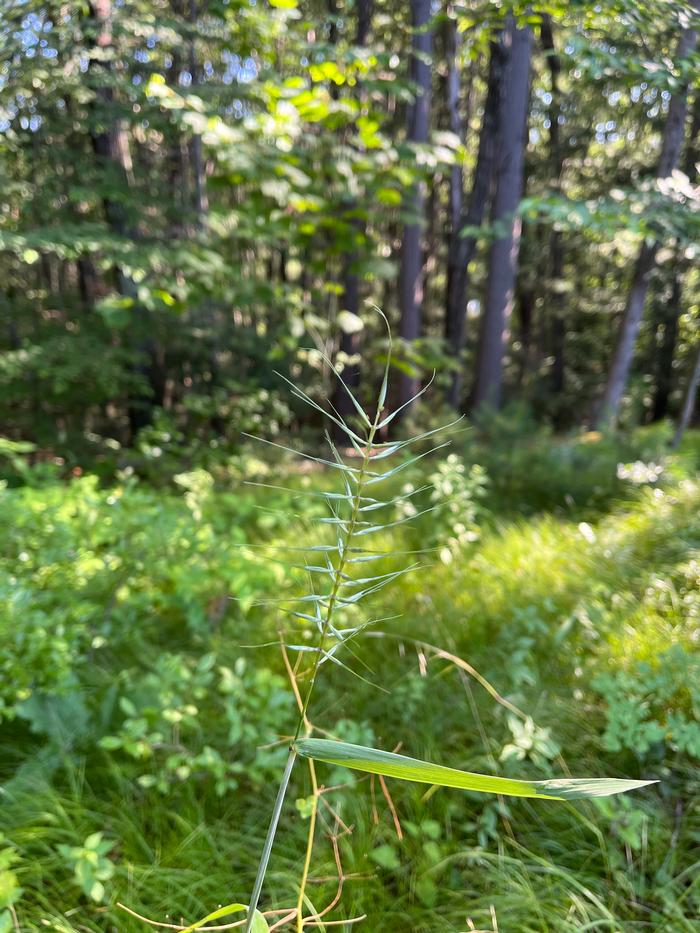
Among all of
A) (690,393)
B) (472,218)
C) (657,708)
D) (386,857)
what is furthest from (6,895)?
(472,218)

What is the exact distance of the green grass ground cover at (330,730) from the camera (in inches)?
57.5

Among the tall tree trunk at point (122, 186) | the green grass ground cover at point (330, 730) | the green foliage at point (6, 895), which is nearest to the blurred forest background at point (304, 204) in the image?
the tall tree trunk at point (122, 186)

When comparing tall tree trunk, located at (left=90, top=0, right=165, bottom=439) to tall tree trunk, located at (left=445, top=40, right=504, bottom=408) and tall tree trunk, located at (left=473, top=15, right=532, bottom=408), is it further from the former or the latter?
tall tree trunk, located at (left=445, top=40, right=504, bottom=408)

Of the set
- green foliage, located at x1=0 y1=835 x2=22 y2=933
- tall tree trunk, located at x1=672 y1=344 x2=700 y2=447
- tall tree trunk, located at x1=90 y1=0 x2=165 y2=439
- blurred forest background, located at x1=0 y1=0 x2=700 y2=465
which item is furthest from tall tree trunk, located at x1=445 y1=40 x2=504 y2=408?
green foliage, located at x1=0 y1=835 x2=22 y2=933

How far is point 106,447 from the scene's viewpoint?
5723mm

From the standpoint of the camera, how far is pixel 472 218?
8.95 meters

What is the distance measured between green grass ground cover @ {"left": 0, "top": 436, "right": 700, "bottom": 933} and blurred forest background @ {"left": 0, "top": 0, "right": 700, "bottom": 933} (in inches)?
0.5

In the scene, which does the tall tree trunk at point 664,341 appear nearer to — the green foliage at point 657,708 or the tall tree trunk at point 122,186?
the tall tree trunk at point 122,186

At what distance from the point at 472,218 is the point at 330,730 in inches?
349

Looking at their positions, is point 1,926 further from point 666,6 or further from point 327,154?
point 666,6

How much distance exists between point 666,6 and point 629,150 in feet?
31.2

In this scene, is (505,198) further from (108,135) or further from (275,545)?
(275,545)

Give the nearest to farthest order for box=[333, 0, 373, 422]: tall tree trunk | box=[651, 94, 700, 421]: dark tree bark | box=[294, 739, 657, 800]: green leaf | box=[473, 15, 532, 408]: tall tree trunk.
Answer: box=[294, 739, 657, 800]: green leaf → box=[333, 0, 373, 422]: tall tree trunk → box=[473, 15, 532, 408]: tall tree trunk → box=[651, 94, 700, 421]: dark tree bark

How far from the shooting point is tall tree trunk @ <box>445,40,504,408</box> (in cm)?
828
